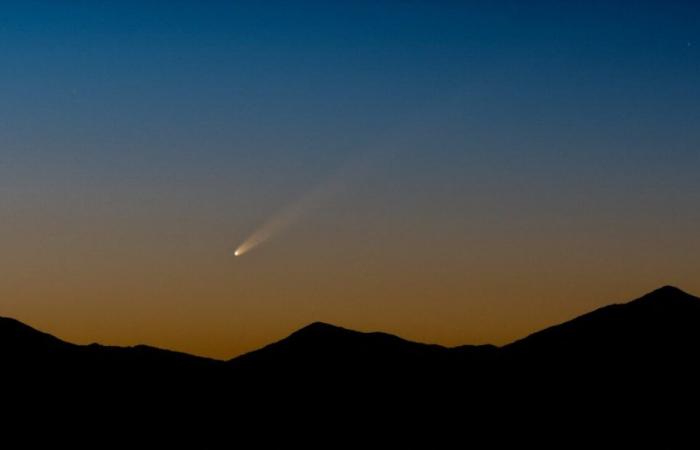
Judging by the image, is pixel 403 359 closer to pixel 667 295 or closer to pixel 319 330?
pixel 319 330

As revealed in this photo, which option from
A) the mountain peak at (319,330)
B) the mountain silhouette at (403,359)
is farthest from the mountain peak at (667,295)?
the mountain peak at (319,330)

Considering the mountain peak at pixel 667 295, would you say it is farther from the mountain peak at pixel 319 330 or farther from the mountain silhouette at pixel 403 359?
the mountain peak at pixel 319 330

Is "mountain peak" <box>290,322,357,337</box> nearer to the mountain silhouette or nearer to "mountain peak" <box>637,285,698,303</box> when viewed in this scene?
→ the mountain silhouette

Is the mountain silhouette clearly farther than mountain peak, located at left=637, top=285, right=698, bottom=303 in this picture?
No

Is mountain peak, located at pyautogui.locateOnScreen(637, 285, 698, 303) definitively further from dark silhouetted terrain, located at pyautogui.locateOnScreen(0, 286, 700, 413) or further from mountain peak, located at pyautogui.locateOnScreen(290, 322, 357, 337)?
mountain peak, located at pyautogui.locateOnScreen(290, 322, 357, 337)

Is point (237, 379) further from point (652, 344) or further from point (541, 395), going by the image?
point (652, 344)

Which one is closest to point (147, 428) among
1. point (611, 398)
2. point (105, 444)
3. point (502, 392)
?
point (105, 444)

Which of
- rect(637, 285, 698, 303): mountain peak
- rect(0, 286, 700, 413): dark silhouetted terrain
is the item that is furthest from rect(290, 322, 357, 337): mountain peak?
rect(637, 285, 698, 303): mountain peak

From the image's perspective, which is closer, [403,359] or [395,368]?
[395,368]

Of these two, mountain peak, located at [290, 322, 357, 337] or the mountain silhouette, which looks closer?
the mountain silhouette

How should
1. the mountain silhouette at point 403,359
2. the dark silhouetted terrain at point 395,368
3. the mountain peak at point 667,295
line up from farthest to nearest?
the mountain peak at point 667,295, the mountain silhouette at point 403,359, the dark silhouetted terrain at point 395,368

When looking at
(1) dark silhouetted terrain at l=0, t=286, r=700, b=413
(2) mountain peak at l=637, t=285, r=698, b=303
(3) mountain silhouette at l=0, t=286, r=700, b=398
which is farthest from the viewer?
(2) mountain peak at l=637, t=285, r=698, b=303

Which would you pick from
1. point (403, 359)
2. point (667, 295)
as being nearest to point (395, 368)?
point (403, 359)

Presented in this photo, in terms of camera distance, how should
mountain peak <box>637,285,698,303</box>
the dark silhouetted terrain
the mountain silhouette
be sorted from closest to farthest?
the dark silhouetted terrain → the mountain silhouette → mountain peak <box>637,285,698,303</box>
